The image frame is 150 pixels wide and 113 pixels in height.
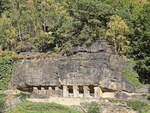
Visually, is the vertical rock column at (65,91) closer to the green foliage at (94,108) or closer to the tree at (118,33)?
the green foliage at (94,108)

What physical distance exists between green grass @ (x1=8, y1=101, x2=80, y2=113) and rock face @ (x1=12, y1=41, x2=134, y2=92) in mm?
5131

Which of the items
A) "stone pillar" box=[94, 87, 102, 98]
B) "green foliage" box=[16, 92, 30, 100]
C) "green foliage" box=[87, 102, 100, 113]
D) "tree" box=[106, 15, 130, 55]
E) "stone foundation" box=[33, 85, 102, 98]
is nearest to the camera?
"green foliage" box=[87, 102, 100, 113]

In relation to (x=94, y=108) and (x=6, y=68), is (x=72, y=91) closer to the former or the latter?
(x=94, y=108)

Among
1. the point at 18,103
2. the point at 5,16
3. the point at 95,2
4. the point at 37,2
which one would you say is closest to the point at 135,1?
the point at 95,2

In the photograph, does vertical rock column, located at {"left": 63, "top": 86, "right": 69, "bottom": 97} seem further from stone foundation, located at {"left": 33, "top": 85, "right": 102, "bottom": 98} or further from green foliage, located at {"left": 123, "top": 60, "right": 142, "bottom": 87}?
green foliage, located at {"left": 123, "top": 60, "right": 142, "bottom": 87}

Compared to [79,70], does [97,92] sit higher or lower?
lower

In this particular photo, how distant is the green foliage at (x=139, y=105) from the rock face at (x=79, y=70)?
3.77m

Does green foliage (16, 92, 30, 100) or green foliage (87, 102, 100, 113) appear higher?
green foliage (16, 92, 30, 100)

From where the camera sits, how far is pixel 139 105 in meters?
41.2

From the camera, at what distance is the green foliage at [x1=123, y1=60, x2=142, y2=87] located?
45656 millimetres

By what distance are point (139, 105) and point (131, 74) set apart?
6164mm

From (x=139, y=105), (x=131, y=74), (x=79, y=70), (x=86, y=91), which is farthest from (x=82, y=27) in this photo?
(x=139, y=105)

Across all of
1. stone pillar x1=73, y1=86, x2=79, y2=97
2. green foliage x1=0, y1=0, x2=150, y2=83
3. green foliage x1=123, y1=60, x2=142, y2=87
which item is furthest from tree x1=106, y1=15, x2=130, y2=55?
stone pillar x1=73, y1=86, x2=79, y2=97

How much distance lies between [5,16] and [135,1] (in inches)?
824
